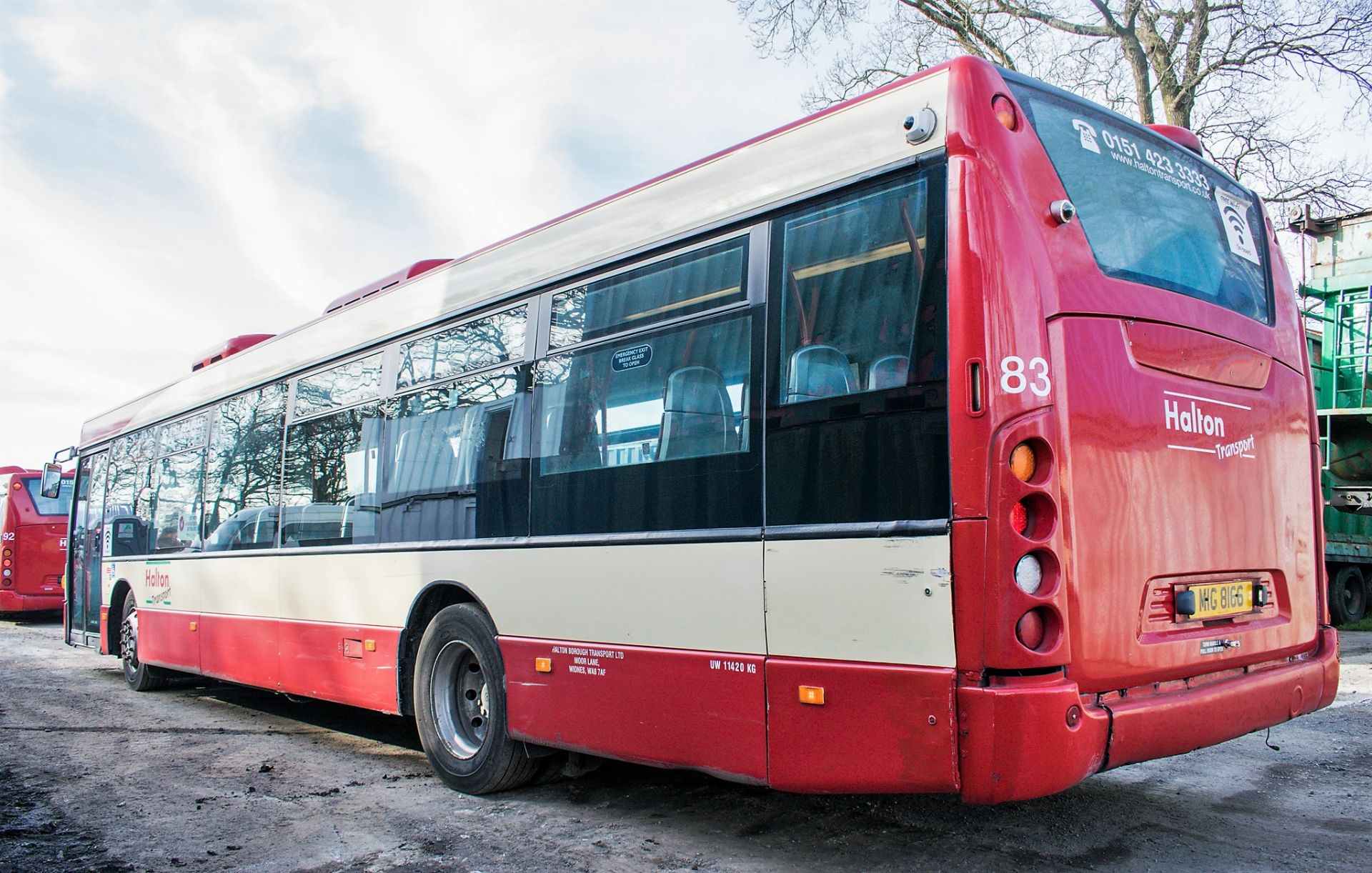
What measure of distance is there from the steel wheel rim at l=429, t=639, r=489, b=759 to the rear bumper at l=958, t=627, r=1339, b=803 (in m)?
3.12

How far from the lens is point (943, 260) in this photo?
12.0ft

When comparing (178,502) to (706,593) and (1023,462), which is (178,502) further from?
(1023,462)

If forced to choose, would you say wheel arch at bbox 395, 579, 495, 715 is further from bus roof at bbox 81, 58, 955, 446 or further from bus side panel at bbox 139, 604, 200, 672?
bus side panel at bbox 139, 604, 200, 672

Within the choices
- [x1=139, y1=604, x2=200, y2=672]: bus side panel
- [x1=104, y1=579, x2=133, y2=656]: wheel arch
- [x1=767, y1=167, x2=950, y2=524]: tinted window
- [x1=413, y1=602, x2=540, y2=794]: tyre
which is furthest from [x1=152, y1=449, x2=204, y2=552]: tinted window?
[x1=767, y1=167, x2=950, y2=524]: tinted window

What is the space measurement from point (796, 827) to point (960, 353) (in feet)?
7.83

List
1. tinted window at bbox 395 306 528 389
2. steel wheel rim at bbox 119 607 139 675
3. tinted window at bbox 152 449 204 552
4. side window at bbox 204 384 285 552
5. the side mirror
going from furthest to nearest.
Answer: the side mirror → steel wheel rim at bbox 119 607 139 675 → tinted window at bbox 152 449 204 552 → side window at bbox 204 384 285 552 → tinted window at bbox 395 306 528 389

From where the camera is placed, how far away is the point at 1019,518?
11.5 feet

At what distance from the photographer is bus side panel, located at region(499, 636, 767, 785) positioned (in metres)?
4.16

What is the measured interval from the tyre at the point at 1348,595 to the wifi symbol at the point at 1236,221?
12.0m

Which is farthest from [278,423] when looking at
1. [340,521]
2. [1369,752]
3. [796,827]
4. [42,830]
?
[1369,752]

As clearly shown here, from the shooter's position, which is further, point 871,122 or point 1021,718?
point 871,122

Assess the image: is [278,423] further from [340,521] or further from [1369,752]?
[1369,752]

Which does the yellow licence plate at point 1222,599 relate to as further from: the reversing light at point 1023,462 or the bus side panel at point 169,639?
the bus side panel at point 169,639

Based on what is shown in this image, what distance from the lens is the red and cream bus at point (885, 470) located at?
3543 millimetres
